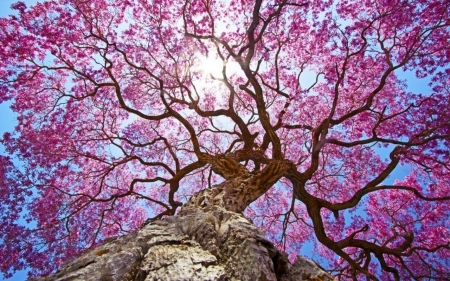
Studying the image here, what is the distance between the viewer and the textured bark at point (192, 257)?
2.21 m

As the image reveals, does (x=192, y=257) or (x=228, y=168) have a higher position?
(x=228, y=168)

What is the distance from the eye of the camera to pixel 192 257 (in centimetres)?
240

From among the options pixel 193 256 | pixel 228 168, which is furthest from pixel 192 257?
pixel 228 168

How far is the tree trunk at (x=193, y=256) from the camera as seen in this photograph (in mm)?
2213

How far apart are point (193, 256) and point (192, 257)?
0.03 m

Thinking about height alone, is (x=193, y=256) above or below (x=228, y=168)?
below

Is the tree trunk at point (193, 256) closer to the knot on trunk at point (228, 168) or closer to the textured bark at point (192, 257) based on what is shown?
the textured bark at point (192, 257)

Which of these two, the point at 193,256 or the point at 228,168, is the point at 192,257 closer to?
the point at 193,256

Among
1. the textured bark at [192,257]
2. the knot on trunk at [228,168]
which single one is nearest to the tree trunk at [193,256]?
the textured bark at [192,257]

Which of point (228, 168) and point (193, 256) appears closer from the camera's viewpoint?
point (193, 256)

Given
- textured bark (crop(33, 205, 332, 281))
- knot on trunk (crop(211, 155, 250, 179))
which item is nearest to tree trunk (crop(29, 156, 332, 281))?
textured bark (crop(33, 205, 332, 281))

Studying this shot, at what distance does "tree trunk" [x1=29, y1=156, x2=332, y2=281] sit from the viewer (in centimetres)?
221

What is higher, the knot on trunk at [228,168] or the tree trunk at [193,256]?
the knot on trunk at [228,168]

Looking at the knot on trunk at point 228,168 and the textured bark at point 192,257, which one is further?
the knot on trunk at point 228,168
